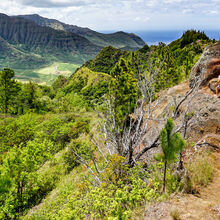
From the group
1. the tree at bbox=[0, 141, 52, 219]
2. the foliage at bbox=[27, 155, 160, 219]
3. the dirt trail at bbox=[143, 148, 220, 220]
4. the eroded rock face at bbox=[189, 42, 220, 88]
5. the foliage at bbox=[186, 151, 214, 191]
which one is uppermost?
the eroded rock face at bbox=[189, 42, 220, 88]

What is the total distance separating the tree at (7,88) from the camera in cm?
4395

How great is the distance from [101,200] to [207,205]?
3249mm

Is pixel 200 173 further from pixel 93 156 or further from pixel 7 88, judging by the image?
pixel 7 88

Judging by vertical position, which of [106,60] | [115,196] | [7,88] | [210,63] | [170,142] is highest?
[106,60]

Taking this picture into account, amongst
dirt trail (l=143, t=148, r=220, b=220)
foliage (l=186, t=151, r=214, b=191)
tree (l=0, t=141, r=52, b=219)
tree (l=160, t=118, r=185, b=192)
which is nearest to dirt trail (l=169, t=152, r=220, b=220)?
dirt trail (l=143, t=148, r=220, b=220)

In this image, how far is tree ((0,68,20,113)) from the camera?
4395cm

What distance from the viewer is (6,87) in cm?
4453

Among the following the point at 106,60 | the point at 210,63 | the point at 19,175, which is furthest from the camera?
the point at 106,60

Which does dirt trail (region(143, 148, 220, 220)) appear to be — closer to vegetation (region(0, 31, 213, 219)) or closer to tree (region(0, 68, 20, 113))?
vegetation (region(0, 31, 213, 219))

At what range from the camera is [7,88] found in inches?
1758

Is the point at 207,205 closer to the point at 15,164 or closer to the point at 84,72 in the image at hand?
the point at 15,164

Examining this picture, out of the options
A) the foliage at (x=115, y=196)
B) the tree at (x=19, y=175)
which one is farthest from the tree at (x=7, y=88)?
the foliage at (x=115, y=196)

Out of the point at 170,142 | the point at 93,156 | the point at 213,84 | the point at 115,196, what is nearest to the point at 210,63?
the point at 213,84

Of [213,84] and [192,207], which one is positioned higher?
[213,84]
